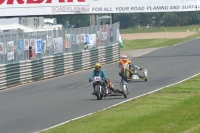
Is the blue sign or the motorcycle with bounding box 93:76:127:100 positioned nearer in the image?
the motorcycle with bounding box 93:76:127:100

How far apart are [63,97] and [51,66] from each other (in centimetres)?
898

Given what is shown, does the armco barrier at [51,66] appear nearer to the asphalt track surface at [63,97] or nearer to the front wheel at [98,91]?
the asphalt track surface at [63,97]

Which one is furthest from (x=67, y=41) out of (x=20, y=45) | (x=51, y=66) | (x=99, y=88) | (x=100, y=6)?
(x=99, y=88)

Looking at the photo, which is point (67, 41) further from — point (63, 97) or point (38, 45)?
point (63, 97)

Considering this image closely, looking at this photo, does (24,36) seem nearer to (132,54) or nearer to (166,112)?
(166,112)

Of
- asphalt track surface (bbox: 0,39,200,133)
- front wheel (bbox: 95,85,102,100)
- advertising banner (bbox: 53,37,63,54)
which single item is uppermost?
advertising banner (bbox: 53,37,63,54)

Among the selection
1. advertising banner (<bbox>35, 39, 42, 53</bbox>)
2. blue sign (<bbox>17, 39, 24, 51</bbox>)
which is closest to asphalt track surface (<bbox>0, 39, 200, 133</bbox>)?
advertising banner (<bbox>35, 39, 42, 53</bbox>)

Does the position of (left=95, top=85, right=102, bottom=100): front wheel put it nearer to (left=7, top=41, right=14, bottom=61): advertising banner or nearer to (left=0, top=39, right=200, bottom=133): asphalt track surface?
(left=0, top=39, right=200, bottom=133): asphalt track surface

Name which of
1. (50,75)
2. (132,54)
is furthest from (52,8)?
(50,75)

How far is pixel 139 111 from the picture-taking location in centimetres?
1684

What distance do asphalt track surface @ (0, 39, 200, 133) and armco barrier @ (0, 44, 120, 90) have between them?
1.76 feet

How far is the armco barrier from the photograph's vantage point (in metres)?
26.8

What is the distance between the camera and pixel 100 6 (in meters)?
42.1

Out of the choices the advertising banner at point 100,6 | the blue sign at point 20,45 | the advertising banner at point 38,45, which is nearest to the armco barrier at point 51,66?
the advertising banner at point 38,45
